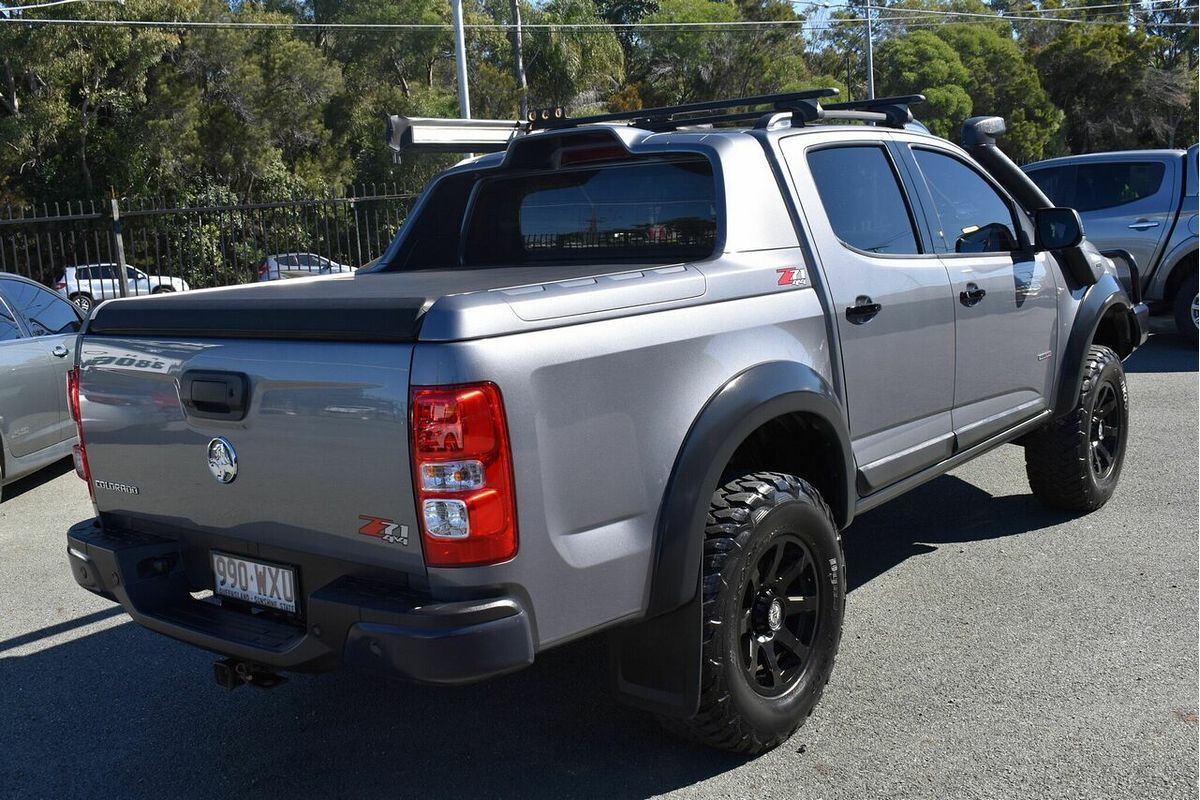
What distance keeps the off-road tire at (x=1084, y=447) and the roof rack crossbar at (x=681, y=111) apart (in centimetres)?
208

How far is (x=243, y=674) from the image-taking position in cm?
332

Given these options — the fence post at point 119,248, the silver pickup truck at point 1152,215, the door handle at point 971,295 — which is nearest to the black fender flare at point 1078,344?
the door handle at point 971,295

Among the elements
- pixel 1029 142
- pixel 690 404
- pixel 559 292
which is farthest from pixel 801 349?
pixel 1029 142

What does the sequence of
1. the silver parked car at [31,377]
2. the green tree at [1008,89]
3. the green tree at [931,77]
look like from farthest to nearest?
the green tree at [931,77], the green tree at [1008,89], the silver parked car at [31,377]

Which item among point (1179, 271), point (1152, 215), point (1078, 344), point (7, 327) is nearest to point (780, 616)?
point (1078, 344)

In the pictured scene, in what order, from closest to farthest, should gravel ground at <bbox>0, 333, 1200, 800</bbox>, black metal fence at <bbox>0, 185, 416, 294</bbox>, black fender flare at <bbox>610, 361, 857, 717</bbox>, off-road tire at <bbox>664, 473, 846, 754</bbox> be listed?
1. black fender flare at <bbox>610, 361, 857, 717</bbox>
2. off-road tire at <bbox>664, 473, 846, 754</bbox>
3. gravel ground at <bbox>0, 333, 1200, 800</bbox>
4. black metal fence at <bbox>0, 185, 416, 294</bbox>

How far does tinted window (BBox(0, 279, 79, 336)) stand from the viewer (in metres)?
7.41

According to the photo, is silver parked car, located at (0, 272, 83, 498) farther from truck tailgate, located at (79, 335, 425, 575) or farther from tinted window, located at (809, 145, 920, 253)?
tinted window, located at (809, 145, 920, 253)

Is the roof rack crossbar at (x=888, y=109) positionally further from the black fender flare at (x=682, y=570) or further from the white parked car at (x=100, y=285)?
the white parked car at (x=100, y=285)

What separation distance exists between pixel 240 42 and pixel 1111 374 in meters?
31.9

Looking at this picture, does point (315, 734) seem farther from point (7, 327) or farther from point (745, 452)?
point (7, 327)

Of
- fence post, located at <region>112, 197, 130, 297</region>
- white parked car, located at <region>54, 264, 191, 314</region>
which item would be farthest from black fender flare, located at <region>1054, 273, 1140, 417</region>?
fence post, located at <region>112, 197, 130, 297</region>

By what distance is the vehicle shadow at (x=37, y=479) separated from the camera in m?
7.65

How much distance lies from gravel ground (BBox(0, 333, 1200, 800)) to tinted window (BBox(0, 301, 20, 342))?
2.29m
